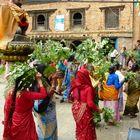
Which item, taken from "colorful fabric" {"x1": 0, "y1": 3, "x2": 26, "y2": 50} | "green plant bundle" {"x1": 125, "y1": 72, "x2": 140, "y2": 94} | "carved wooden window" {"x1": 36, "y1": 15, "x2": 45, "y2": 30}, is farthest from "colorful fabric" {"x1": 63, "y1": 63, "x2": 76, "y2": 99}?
"carved wooden window" {"x1": 36, "y1": 15, "x2": 45, "y2": 30}

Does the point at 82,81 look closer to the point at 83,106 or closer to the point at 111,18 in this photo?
the point at 83,106

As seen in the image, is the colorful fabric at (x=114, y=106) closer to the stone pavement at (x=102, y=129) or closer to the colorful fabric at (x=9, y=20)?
the stone pavement at (x=102, y=129)

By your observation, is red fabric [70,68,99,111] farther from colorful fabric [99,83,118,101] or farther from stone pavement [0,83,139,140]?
colorful fabric [99,83,118,101]

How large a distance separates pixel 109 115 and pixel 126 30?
21482 millimetres

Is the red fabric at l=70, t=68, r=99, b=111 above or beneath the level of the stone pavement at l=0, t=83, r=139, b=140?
above

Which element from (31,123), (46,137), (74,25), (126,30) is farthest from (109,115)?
(74,25)

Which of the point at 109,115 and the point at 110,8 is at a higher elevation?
the point at 110,8

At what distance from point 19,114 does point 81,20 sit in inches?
1084

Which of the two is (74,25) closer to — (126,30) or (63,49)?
(126,30)

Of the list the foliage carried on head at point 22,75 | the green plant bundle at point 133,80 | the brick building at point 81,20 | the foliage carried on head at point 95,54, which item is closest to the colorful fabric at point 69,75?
the green plant bundle at point 133,80

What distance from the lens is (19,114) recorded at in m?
5.97

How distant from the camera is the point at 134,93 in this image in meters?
11.1

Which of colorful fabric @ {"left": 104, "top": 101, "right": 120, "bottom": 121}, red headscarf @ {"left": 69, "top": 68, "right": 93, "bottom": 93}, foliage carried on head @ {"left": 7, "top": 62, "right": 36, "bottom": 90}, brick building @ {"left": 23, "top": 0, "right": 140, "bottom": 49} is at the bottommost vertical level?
colorful fabric @ {"left": 104, "top": 101, "right": 120, "bottom": 121}

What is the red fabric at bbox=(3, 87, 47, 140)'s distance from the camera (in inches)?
230
